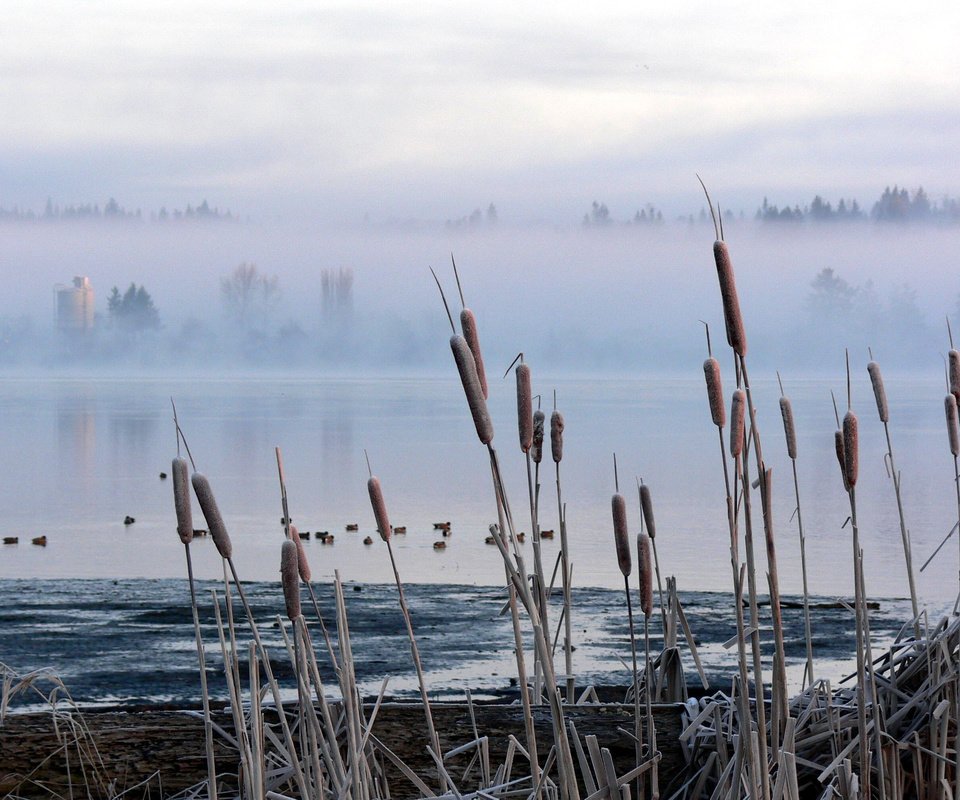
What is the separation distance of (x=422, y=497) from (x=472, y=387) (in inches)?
664

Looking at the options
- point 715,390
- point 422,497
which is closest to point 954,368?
point 715,390

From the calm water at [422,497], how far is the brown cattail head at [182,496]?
508 cm

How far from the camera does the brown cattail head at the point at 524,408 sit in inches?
73.2

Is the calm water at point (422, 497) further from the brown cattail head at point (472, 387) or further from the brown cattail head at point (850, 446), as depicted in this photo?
the brown cattail head at point (472, 387)

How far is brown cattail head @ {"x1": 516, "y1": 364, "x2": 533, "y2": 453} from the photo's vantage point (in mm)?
1860

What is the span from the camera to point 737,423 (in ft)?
6.41

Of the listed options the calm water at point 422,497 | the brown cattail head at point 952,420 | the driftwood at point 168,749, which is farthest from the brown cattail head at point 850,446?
the calm water at point 422,497

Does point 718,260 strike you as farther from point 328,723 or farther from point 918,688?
point 918,688

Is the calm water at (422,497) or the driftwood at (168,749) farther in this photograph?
the calm water at (422,497)

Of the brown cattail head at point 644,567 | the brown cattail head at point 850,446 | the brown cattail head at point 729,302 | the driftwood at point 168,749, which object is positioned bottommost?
the driftwood at point 168,749

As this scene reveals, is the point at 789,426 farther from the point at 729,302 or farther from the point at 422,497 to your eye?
the point at 422,497

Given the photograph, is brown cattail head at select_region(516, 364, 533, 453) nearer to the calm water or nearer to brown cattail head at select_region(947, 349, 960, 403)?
brown cattail head at select_region(947, 349, 960, 403)

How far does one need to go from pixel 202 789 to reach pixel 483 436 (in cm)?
192

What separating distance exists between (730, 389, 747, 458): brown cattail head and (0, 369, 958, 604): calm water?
4.88 meters
